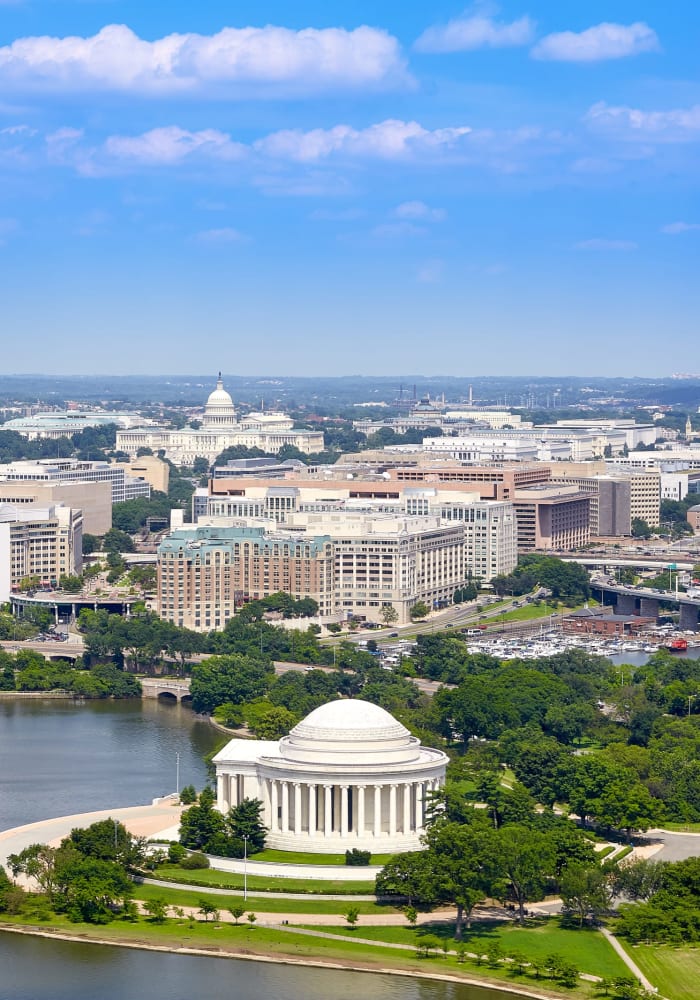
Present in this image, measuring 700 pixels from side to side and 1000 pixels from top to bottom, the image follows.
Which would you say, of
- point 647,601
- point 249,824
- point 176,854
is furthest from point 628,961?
point 647,601

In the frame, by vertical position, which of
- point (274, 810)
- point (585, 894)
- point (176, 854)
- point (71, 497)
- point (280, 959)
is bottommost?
point (280, 959)

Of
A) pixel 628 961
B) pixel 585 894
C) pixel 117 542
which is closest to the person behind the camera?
pixel 628 961

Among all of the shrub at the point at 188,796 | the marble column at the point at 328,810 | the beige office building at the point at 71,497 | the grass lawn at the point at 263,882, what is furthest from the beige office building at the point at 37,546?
the grass lawn at the point at 263,882

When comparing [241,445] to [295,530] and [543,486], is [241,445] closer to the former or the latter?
[543,486]

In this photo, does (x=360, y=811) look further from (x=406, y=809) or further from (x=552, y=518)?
(x=552, y=518)

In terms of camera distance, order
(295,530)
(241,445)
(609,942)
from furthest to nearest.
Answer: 1. (241,445)
2. (295,530)
3. (609,942)

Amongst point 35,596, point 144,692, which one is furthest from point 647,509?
point 144,692
